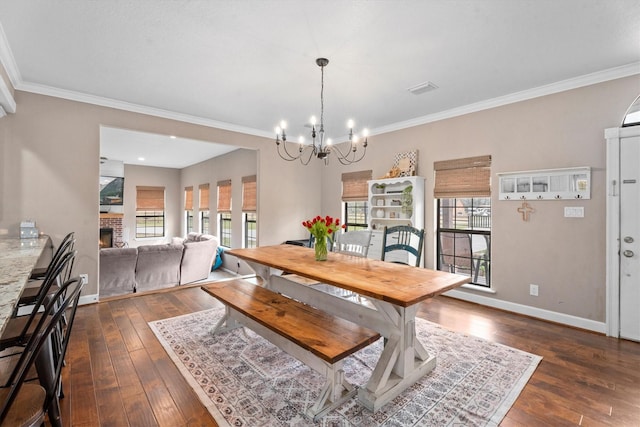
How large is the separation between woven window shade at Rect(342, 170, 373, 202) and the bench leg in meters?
3.69

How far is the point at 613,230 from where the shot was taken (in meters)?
2.94

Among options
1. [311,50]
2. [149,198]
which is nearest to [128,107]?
[311,50]

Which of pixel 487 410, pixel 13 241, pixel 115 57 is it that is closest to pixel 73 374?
pixel 13 241

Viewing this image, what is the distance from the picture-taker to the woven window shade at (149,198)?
8.98 metres

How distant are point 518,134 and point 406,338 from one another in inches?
114

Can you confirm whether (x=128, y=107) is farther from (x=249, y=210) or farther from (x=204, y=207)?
(x=204, y=207)

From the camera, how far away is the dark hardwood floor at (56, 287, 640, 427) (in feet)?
6.02

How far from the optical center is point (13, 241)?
3037 millimetres

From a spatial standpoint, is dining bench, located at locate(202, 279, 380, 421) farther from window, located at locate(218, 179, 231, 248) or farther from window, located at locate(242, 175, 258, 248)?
window, located at locate(218, 179, 231, 248)

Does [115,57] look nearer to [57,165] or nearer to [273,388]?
[57,165]

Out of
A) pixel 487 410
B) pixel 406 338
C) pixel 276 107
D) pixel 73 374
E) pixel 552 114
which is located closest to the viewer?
pixel 487 410

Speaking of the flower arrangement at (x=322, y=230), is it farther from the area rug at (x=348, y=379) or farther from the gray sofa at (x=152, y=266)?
the gray sofa at (x=152, y=266)

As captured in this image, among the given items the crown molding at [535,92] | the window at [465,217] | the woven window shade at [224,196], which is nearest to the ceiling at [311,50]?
the crown molding at [535,92]

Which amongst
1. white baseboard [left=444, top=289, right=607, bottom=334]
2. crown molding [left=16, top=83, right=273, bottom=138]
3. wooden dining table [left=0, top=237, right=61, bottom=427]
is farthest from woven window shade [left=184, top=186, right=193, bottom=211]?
white baseboard [left=444, top=289, right=607, bottom=334]
